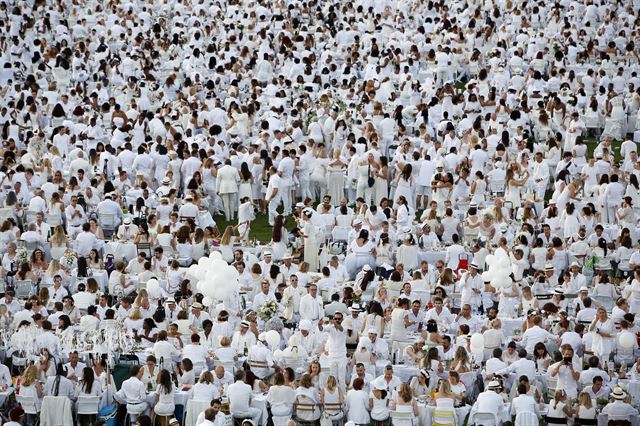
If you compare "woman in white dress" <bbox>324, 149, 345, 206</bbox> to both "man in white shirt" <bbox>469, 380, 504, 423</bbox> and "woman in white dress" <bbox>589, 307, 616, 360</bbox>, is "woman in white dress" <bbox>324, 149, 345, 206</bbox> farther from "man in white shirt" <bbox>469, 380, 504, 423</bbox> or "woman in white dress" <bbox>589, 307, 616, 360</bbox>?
"man in white shirt" <bbox>469, 380, 504, 423</bbox>

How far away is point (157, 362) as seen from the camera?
70.5ft

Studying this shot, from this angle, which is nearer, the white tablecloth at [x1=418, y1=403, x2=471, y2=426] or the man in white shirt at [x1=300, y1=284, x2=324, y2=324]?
the white tablecloth at [x1=418, y1=403, x2=471, y2=426]

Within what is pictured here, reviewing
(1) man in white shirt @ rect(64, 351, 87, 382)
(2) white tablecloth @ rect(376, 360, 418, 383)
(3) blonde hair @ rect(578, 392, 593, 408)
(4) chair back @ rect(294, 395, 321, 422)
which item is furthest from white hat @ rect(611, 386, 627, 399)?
(1) man in white shirt @ rect(64, 351, 87, 382)

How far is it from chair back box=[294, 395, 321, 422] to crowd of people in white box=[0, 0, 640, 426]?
0.11 ft

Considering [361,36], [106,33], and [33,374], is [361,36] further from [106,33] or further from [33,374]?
[33,374]

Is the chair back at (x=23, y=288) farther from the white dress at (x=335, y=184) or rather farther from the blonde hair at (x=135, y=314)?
the white dress at (x=335, y=184)

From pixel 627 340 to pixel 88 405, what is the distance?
7609mm

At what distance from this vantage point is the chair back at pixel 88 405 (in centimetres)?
2061

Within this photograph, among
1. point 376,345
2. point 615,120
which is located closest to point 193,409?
point 376,345

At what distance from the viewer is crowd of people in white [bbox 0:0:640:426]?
2102cm

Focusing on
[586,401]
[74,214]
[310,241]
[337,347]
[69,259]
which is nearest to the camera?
[586,401]

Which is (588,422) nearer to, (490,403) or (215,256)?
(490,403)

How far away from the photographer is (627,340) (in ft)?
72.3

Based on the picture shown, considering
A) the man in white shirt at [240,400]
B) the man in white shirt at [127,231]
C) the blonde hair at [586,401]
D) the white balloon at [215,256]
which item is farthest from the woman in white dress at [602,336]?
the man in white shirt at [127,231]
